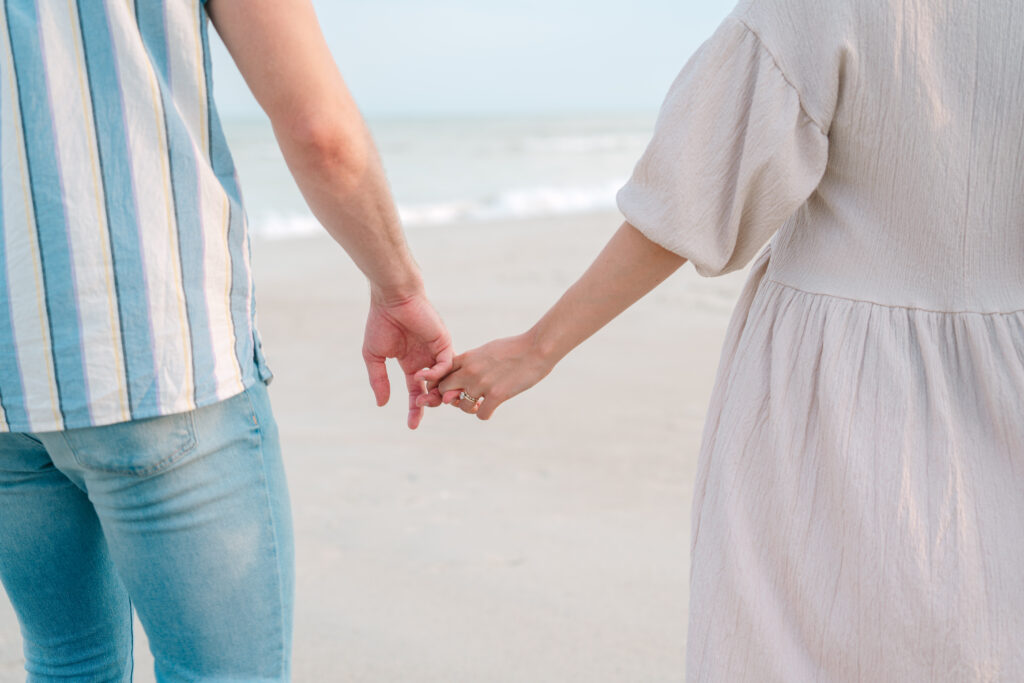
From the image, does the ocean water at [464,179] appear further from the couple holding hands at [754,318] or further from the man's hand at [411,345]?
the couple holding hands at [754,318]

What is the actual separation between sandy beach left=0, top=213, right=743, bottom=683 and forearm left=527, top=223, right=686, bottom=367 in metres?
1.24

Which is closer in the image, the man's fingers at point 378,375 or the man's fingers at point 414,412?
the man's fingers at point 378,375

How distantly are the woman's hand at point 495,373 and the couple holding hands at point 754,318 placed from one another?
0.43 meters

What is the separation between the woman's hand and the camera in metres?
1.65

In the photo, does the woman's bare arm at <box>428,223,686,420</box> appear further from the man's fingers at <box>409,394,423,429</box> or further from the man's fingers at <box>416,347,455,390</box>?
the man's fingers at <box>409,394,423,429</box>

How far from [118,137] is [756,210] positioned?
2.63 ft

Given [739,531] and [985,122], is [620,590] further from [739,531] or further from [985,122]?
[985,122]

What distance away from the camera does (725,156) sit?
1180 mm

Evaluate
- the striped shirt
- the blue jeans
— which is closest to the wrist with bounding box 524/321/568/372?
the blue jeans

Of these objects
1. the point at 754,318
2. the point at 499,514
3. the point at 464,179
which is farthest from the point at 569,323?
the point at 464,179

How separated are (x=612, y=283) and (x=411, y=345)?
2.37 ft

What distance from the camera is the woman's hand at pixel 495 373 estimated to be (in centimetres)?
165

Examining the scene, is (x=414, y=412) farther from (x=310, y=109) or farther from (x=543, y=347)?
(x=310, y=109)

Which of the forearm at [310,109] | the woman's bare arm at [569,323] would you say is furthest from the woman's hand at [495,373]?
the forearm at [310,109]
